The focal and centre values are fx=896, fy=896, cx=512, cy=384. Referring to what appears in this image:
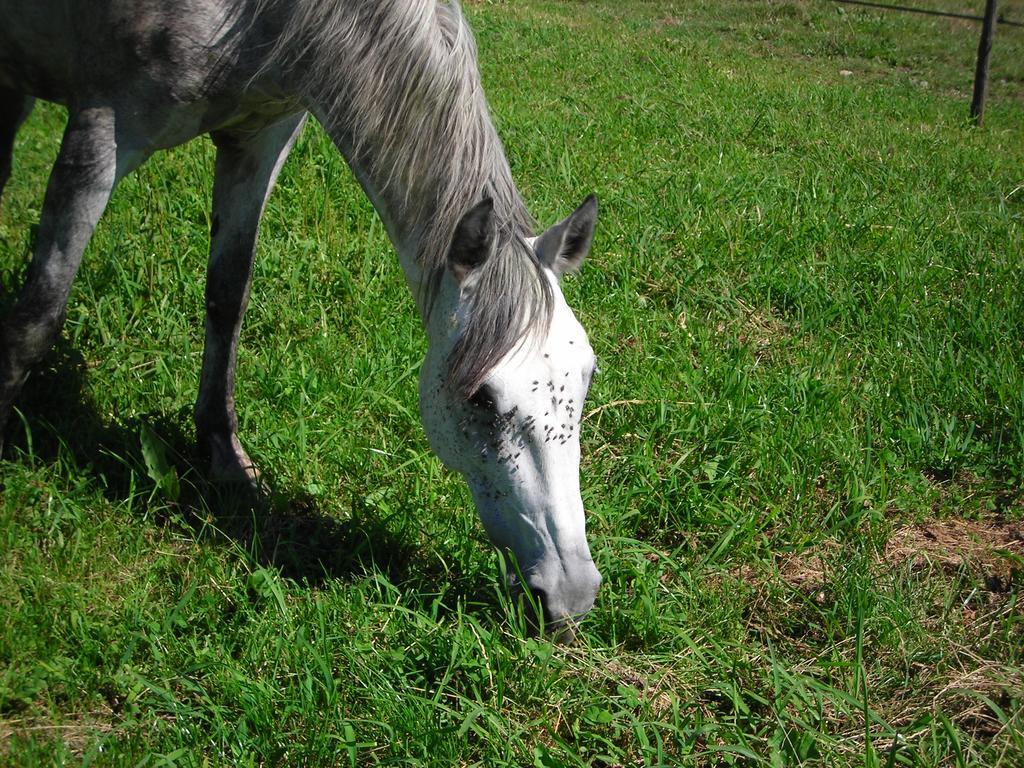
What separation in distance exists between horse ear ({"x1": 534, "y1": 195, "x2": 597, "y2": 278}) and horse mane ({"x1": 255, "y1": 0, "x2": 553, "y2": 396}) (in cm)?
6

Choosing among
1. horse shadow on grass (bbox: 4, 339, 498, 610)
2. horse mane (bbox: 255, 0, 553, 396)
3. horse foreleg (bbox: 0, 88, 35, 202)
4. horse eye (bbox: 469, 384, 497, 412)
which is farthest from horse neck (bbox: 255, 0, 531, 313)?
horse foreleg (bbox: 0, 88, 35, 202)

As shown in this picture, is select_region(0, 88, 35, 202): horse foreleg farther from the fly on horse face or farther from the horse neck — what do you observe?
the horse neck

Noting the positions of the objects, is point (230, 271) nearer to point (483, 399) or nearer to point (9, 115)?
point (9, 115)

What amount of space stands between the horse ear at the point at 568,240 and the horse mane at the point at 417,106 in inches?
2.5

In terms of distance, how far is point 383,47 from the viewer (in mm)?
2244

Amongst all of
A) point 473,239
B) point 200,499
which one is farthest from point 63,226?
point 473,239

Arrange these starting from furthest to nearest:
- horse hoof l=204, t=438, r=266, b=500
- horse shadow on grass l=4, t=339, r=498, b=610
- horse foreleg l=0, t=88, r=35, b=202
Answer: horse foreleg l=0, t=88, r=35, b=202 < horse hoof l=204, t=438, r=266, b=500 < horse shadow on grass l=4, t=339, r=498, b=610

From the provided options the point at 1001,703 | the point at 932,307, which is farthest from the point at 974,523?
the point at 932,307

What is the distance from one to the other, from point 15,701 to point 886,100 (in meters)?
8.13

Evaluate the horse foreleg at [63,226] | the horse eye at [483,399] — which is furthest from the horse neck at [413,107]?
the horse foreleg at [63,226]

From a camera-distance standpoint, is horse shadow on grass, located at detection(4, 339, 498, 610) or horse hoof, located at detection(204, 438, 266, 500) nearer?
horse shadow on grass, located at detection(4, 339, 498, 610)

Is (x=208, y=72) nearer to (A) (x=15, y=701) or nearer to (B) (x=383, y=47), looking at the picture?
(B) (x=383, y=47)

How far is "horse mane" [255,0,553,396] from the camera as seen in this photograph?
2234mm

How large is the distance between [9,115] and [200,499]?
68.8 inches
